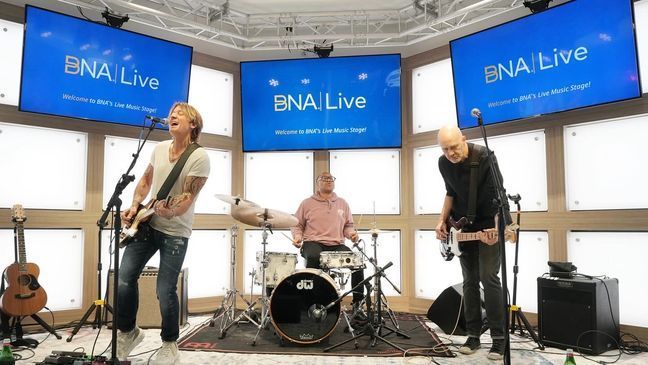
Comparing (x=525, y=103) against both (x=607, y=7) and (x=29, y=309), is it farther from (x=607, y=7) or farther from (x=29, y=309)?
(x=29, y=309)

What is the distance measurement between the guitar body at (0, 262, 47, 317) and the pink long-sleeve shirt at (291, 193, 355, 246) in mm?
2593

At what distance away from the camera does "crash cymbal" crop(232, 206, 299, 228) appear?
4117mm

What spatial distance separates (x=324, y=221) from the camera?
5113 mm

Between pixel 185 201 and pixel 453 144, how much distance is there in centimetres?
214

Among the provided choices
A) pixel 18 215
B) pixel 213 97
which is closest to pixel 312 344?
pixel 18 215

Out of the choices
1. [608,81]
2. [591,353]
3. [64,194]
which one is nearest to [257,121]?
[64,194]

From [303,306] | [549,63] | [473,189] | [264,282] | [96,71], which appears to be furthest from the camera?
[96,71]

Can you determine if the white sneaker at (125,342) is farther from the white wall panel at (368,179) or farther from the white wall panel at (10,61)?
the white wall panel at (368,179)

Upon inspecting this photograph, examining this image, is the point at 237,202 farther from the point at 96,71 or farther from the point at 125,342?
the point at 96,71

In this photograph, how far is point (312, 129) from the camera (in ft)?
19.8

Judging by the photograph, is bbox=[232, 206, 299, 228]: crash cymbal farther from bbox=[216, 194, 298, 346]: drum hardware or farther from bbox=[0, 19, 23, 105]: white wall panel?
bbox=[0, 19, 23, 105]: white wall panel

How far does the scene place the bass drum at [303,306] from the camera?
3.95 metres

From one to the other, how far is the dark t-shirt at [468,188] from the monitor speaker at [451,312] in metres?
0.98

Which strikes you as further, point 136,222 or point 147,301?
point 147,301
